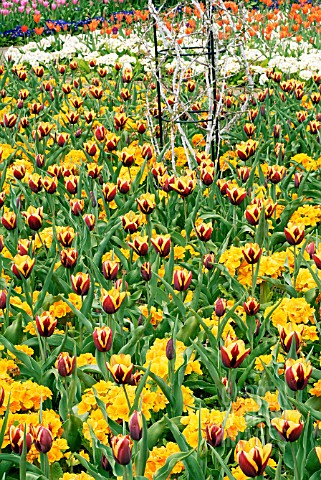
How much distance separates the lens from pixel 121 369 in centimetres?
188

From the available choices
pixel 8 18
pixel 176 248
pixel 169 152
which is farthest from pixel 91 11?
pixel 176 248

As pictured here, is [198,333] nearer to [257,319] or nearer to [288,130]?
[257,319]

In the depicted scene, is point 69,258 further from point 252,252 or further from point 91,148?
point 91,148

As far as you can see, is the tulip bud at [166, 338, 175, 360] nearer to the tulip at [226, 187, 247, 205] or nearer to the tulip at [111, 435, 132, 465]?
the tulip at [111, 435, 132, 465]

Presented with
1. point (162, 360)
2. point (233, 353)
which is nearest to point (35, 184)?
point (162, 360)

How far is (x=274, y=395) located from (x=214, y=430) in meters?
0.50

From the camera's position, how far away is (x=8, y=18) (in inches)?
484

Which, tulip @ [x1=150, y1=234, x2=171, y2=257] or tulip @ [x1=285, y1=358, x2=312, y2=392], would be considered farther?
tulip @ [x1=150, y1=234, x2=171, y2=257]

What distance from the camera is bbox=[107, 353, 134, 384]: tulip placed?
1.88 m

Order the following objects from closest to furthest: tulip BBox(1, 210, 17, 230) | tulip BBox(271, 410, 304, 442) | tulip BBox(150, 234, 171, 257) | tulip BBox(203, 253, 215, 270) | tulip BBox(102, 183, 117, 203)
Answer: tulip BBox(271, 410, 304, 442)
tulip BBox(150, 234, 171, 257)
tulip BBox(203, 253, 215, 270)
tulip BBox(1, 210, 17, 230)
tulip BBox(102, 183, 117, 203)

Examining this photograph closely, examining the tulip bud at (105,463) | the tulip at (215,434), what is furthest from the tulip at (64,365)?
the tulip at (215,434)

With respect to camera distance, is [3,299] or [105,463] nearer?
[105,463]

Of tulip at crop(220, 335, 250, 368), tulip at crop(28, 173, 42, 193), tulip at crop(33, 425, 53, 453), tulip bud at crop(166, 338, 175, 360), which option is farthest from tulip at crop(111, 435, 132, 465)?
tulip at crop(28, 173, 42, 193)

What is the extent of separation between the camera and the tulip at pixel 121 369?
1885mm
